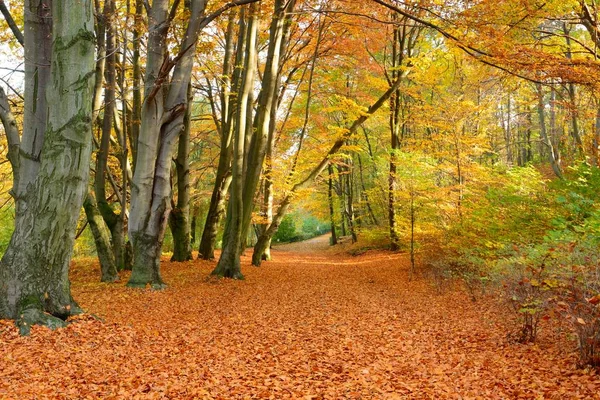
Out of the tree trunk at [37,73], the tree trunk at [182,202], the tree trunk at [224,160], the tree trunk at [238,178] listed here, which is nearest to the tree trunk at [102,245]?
the tree trunk at [238,178]

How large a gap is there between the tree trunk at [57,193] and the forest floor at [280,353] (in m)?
0.34

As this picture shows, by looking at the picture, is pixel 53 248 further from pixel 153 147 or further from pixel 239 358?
pixel 153 147

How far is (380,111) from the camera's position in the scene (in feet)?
57.6

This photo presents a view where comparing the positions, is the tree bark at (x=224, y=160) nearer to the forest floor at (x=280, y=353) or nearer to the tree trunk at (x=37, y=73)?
the forest floor at (x=280, y=353)

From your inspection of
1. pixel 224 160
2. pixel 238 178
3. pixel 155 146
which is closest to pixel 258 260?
pixel 224 160

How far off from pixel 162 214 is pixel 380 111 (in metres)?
11.7

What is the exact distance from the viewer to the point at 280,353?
4758 millimetres

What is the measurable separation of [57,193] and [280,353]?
2.97 metres

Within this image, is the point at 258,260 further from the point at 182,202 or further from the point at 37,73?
the point at 37,73

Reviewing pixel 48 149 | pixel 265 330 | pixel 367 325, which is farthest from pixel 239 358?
pixel 48 149

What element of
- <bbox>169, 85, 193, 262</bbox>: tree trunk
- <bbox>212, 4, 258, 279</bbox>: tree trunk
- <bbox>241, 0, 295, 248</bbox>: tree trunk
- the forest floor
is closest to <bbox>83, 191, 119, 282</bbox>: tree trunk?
the forest floor

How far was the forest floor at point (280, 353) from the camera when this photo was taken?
3.56 m

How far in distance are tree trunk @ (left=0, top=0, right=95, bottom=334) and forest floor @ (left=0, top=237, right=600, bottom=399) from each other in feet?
1.12

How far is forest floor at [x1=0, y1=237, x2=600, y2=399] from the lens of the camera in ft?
11.7
